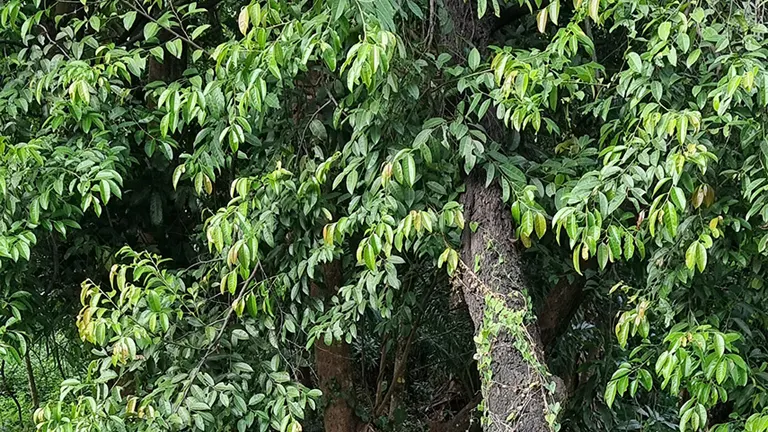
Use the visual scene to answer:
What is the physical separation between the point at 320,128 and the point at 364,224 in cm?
40

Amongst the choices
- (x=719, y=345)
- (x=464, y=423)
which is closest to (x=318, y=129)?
(x=719, y=345)

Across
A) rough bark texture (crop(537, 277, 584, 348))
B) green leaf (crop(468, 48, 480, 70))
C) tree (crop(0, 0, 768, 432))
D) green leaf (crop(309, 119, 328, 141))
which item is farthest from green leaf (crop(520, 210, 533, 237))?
rough bark texture (crop(537, 277, 584, 348))

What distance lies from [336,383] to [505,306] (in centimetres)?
140

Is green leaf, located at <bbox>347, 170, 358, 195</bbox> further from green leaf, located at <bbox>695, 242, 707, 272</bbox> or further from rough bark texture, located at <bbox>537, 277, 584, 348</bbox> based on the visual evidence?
rough bark texture, located at <bbox>537, 277, 584, 348</bbox>

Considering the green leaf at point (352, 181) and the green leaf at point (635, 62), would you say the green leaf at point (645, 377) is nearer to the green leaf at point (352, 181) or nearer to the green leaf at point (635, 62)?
the green leaf at point (635, 62)

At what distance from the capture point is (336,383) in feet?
11.4

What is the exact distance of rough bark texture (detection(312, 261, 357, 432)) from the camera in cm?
344

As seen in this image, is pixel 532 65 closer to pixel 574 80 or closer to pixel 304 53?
pixel 574 80

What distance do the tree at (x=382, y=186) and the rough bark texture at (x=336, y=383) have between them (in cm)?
53

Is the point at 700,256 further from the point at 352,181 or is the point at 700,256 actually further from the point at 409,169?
the point at 352,181

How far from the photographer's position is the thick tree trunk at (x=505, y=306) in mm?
2219

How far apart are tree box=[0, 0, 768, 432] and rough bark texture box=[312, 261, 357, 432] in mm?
534

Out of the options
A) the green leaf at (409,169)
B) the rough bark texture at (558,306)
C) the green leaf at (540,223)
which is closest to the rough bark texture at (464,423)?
the rough bark texture at (558,306)

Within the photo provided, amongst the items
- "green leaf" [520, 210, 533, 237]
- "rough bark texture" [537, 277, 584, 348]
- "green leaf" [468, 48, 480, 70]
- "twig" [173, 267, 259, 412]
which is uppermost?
"green leaf" [468, 48, 480, 70]
